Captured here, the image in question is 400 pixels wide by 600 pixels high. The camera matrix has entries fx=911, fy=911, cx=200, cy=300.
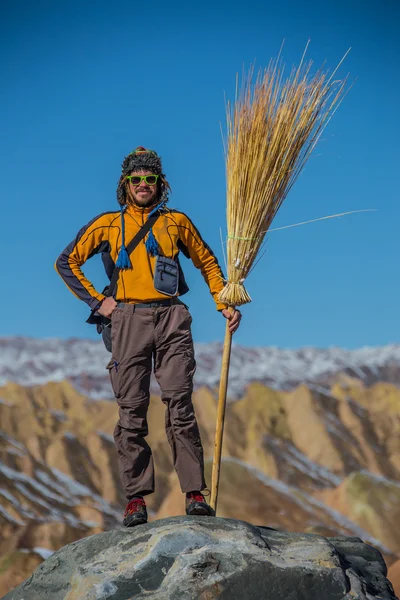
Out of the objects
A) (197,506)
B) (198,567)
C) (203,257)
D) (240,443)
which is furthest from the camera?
(240,443)

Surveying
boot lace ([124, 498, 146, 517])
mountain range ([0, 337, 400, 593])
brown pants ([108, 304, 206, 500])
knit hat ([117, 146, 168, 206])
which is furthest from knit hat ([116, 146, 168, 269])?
mountain range ([0, 337, 400, 593])

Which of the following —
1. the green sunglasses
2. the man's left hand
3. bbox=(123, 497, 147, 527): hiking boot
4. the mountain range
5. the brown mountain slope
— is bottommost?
the brown mountain slope

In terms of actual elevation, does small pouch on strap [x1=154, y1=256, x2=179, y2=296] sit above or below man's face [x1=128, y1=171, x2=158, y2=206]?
below

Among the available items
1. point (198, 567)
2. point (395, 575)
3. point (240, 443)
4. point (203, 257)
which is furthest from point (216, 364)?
point (198, 567)

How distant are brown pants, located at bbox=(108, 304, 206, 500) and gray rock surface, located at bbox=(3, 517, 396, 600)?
0.32 m

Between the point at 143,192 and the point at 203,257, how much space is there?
49cm

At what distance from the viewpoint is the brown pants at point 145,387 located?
483cm

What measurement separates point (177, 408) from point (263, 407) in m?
10.2

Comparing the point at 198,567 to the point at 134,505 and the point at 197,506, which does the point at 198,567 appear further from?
the point at 134,505

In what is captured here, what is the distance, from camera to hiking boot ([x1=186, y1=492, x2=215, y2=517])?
4.71 meters

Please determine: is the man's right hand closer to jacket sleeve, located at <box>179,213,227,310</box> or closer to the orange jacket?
the orange jacket

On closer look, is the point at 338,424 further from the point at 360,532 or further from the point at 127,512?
the point at 127,512

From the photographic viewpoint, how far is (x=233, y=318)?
503 cm

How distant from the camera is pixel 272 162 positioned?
511 cm
